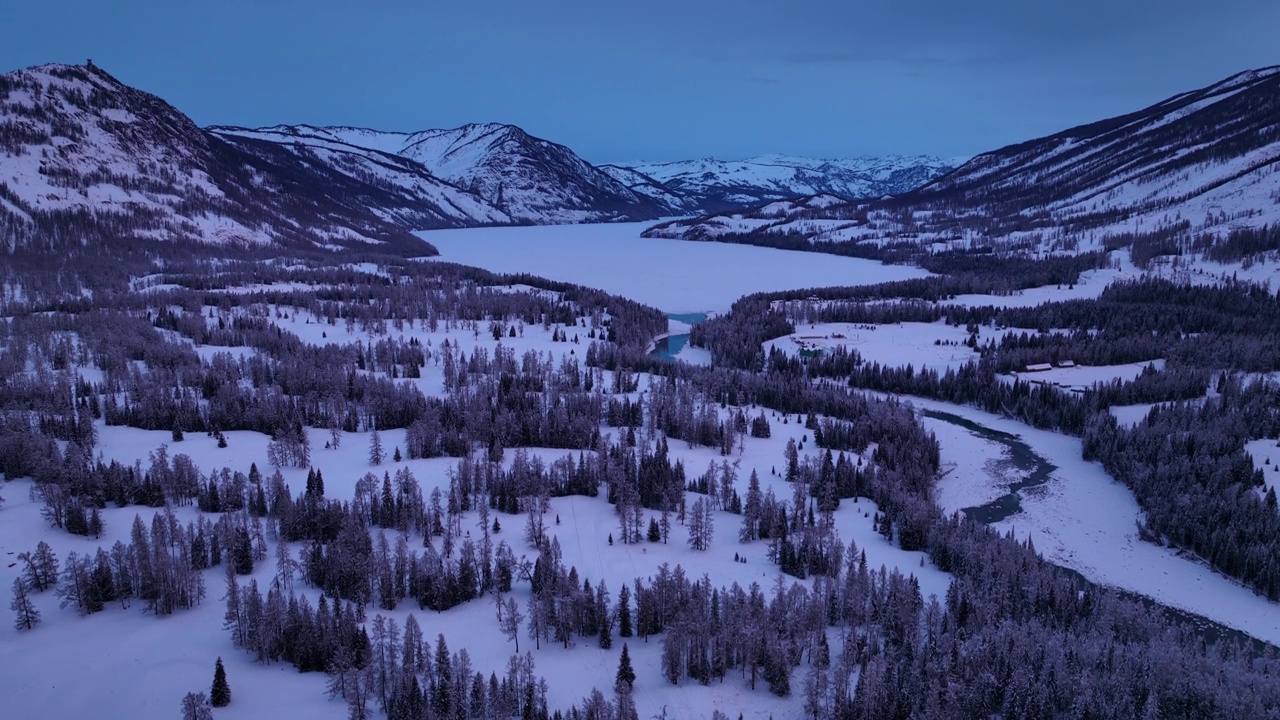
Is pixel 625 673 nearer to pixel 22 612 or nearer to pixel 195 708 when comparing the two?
pixel 195 708

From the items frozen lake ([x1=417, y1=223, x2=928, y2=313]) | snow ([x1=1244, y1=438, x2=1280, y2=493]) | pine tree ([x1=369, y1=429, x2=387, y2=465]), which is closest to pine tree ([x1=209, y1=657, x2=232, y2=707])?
pine tree ([x1=369, y1=429, x2=387, y2=465])

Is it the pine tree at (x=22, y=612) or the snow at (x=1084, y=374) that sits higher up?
the snow at (x=1084, y=374)

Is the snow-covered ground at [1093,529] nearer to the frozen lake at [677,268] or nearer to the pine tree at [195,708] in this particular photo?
the pine tree at [195,708]

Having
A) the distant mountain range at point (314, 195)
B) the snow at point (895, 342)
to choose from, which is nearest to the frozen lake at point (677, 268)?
the distant mountain range at point (314, 195)

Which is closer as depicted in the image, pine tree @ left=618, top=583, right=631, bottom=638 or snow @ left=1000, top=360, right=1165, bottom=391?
pine tree @ left=618, top=583, right=631, bottom=638

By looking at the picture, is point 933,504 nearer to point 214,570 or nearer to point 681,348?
point 214,570

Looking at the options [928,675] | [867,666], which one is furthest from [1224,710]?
[867,666]

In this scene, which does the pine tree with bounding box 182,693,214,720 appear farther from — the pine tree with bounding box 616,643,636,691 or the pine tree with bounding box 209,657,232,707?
the pine tree with bounding box 616,643,636,691
